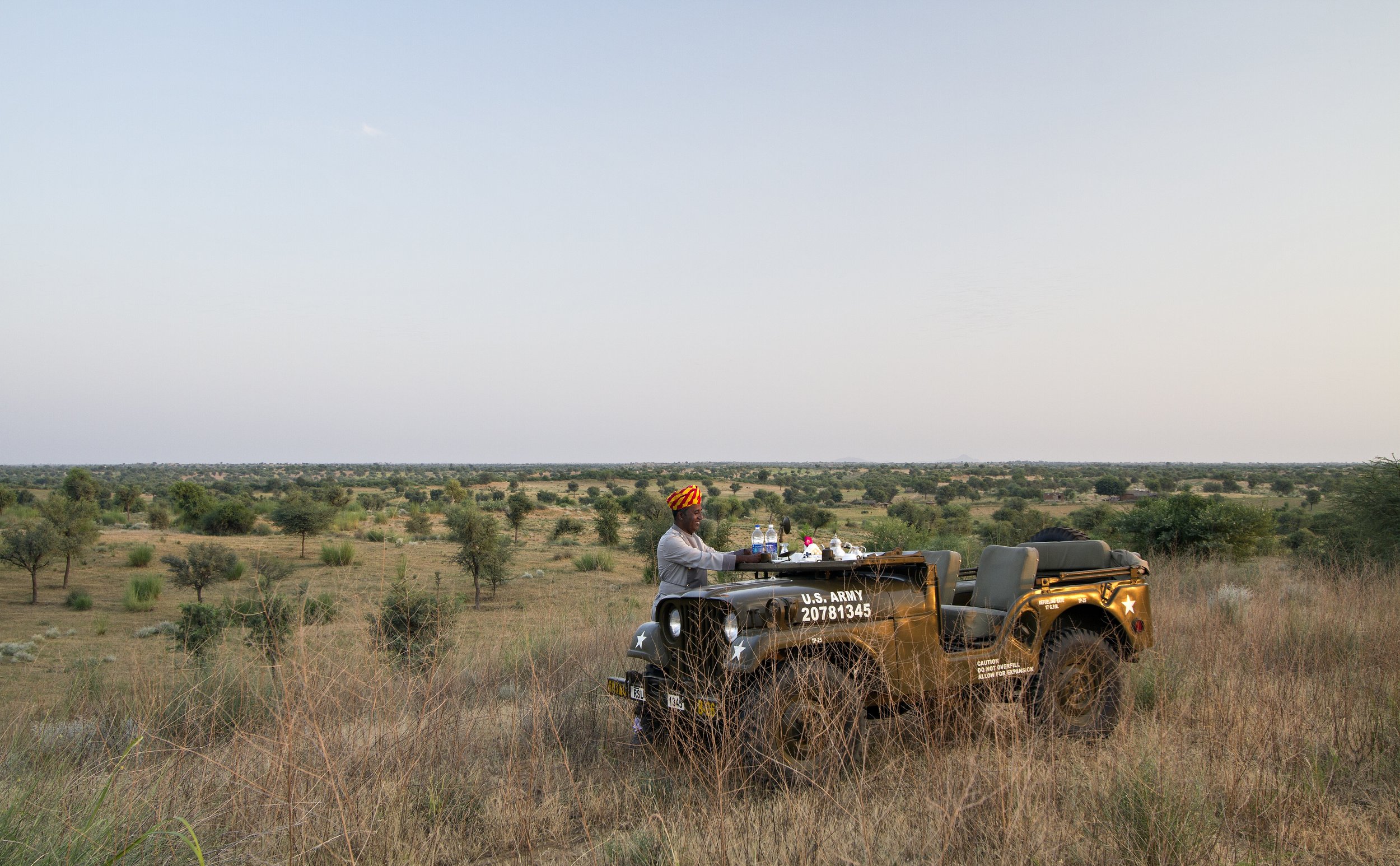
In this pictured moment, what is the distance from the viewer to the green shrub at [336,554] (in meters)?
32.9

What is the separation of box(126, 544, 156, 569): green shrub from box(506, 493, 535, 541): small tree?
1645 cm

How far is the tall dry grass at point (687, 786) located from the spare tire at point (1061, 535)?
1350 millimetres

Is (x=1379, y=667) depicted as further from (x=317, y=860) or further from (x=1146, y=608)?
(x=317, y=860)

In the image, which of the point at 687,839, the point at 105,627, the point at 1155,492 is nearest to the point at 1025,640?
the point at 687,839

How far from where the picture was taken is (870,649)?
5395mm

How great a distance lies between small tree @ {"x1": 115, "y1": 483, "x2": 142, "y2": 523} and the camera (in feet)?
195

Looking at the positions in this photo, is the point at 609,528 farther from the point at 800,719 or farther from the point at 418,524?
the point at 800,719

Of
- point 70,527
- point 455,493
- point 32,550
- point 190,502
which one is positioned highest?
point 70,527

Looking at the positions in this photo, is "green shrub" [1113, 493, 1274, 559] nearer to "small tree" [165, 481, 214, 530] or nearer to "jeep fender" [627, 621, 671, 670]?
"jeep fender" [627, 621, 671, 670]

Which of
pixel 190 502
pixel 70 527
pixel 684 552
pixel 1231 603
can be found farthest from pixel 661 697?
pixel 190 502

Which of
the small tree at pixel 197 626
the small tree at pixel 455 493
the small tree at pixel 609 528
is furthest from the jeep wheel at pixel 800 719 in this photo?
the small tree at pixel 455 493

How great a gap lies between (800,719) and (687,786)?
88 cm

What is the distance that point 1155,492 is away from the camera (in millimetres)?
64500

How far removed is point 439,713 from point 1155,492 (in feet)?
229
